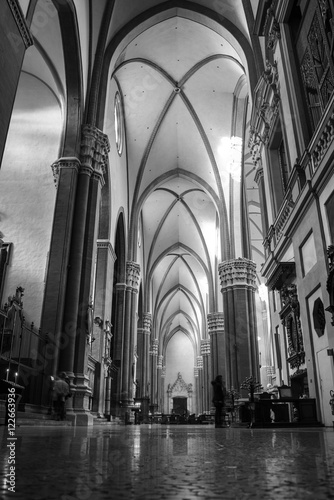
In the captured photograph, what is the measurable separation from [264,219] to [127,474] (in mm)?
11025

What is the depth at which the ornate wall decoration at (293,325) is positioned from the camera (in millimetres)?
9391

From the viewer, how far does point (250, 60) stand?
12.3 m

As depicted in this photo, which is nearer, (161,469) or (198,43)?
(161,469)

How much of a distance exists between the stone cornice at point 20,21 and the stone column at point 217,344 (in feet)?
62.7

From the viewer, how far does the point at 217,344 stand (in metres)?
23.2

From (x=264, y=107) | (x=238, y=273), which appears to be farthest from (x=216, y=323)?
(x=264, y=107)

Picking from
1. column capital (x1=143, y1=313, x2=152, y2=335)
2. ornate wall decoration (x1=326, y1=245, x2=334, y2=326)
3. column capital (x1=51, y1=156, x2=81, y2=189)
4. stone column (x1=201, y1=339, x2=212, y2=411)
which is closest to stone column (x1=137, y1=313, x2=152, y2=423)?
column capital (x1=143, y1=313, x2=152, y2=335)

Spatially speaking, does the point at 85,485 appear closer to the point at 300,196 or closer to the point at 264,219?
the point at 300,196

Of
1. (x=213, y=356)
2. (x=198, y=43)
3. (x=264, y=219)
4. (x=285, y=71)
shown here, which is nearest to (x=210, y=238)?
(x=213, y=356)

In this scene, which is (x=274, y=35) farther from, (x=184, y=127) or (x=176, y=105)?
(x=184, y=127)

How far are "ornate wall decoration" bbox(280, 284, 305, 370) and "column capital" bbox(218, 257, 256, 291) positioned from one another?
7.42 meters

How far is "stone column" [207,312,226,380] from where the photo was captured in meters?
23.0

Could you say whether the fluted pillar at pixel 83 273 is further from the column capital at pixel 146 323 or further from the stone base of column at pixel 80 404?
the column capital at pixel 146 323

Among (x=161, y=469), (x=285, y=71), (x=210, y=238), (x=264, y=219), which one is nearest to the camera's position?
(x=161, y=469)
